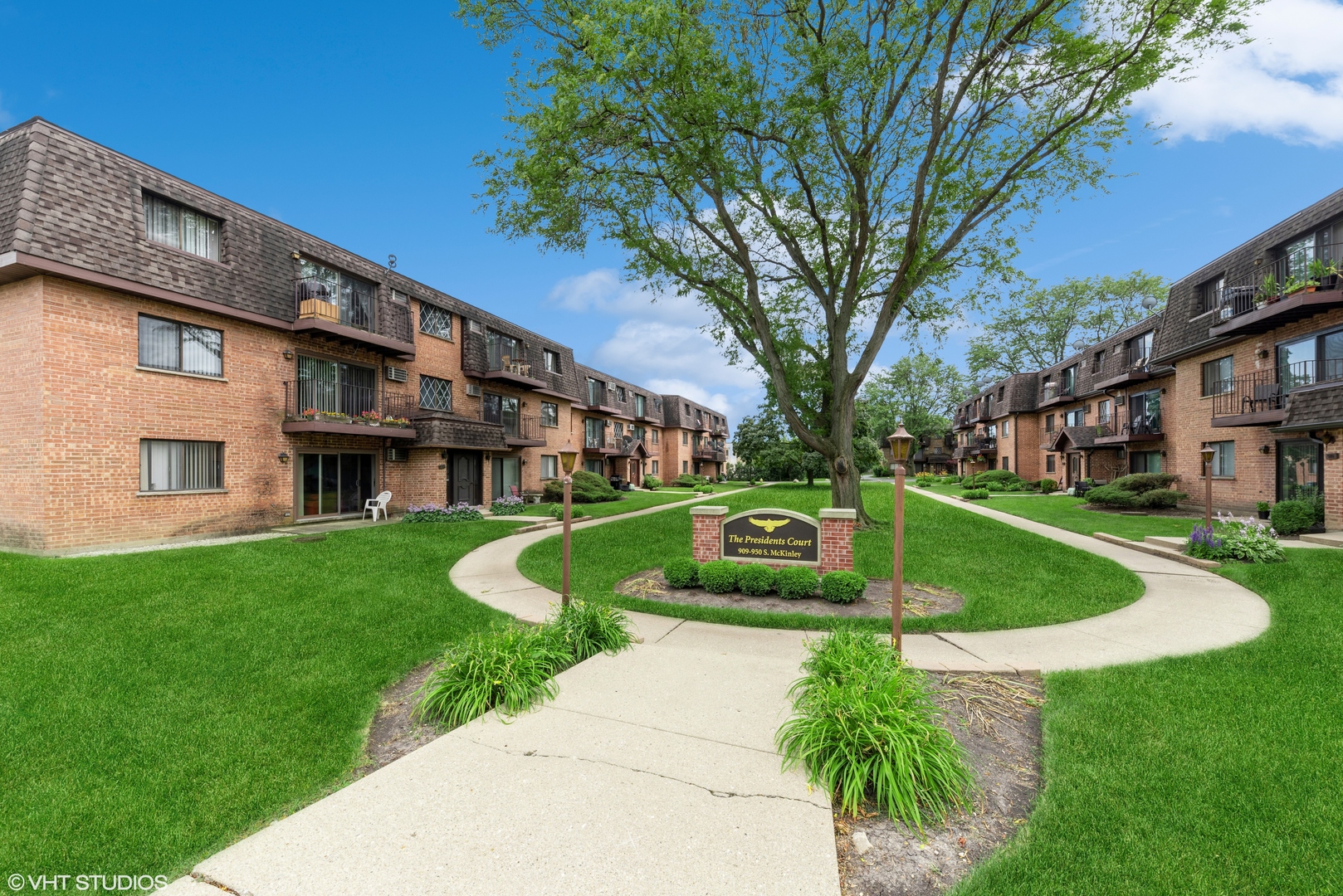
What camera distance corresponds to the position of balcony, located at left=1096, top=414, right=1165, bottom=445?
22453 mm

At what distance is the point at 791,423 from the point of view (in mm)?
14531

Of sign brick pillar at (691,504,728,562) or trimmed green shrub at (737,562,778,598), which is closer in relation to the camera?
trimmed green shrub at (737,562,778,598)

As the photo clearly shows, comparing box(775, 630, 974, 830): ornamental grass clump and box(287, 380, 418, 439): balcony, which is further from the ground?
box(287, 380, 418, 439): balcony

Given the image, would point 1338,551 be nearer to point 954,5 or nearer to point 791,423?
point 791,423

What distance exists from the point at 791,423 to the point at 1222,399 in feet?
50.0

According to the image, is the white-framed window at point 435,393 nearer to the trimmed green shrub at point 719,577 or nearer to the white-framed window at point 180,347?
the white-framed window at point 180,347

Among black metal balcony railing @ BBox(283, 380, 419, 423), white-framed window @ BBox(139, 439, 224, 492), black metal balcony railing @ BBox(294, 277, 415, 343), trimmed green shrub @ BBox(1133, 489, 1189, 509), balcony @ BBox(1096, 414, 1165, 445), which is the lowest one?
trimmed green shrub @ BBox(1133, 489, 1189, 509)

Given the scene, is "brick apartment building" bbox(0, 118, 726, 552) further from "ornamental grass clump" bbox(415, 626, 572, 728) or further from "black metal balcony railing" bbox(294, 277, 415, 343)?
"ornamental grass clump" bbox(415, 626, 572, 728)

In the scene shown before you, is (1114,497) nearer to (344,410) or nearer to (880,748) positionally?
(880,748)

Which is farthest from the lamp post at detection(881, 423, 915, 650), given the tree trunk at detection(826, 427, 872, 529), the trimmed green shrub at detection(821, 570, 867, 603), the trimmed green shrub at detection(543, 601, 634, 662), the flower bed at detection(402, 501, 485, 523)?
the flower bed at detection(402, 501, 485, 523)

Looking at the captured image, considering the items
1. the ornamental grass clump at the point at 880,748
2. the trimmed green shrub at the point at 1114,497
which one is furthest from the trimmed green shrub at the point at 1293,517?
the ornamental grass clump at the point at 880,748

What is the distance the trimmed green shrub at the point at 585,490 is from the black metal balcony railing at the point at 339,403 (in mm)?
7150

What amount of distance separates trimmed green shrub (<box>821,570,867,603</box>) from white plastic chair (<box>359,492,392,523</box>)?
14.0 meters

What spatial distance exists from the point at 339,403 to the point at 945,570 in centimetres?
1662
